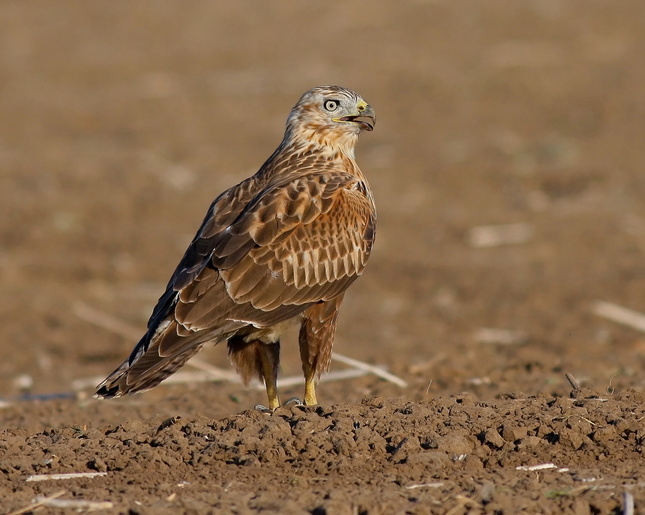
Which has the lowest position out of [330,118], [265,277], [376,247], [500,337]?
[265,277]

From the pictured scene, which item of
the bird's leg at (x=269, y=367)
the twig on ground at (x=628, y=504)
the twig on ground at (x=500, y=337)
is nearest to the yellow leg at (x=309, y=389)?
the bird's leg at (x=269, y=367)

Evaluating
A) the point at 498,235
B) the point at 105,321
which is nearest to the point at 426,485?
the point at 105,321

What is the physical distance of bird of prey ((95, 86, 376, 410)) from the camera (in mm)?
7254

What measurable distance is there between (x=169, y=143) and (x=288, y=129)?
12.8 m

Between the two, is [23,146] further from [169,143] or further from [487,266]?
[487,266]

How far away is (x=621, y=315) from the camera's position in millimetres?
12203

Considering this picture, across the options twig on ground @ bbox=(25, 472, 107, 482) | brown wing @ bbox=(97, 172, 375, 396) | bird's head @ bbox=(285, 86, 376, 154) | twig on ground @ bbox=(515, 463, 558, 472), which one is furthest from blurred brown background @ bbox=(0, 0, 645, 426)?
twig on ground @ bbox=(25, 472, 107, 482)

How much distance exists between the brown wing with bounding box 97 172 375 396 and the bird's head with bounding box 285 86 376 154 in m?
0.62

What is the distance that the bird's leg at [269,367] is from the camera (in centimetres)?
798

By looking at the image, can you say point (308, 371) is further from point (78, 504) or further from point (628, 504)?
point (628, 504)

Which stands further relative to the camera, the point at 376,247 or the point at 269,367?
the point at 376,247

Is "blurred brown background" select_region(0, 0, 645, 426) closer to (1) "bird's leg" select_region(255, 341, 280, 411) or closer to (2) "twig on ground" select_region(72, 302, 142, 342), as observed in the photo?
(2) "twig on ground" select_region(72, 302, 142, 342)

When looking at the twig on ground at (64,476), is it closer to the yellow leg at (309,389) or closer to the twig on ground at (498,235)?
the yellow leg at (309,389)

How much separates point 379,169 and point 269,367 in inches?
460
